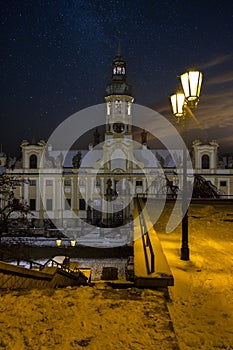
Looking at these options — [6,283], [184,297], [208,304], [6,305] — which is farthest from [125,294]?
[6,283]

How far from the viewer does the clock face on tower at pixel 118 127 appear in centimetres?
4971

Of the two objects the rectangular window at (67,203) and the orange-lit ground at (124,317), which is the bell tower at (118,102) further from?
the orange-lit ground at (124,317)

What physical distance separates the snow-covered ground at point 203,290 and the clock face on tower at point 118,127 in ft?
131

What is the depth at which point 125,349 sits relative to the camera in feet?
12.9

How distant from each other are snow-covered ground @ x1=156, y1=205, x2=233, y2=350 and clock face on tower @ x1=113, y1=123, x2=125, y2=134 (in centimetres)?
3986

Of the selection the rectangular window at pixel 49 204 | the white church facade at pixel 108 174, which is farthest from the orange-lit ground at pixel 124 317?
the rectangular window at pixel 49 204

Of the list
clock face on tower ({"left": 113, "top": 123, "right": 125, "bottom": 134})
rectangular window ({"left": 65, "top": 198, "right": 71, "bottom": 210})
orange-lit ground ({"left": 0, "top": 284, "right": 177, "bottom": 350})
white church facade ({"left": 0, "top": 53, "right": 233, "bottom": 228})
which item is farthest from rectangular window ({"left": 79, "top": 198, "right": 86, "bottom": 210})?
orange-lit ground ({"left": 0, "top": 284, "right": 177, "bottom": 350})

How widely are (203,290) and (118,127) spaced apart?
4480cm

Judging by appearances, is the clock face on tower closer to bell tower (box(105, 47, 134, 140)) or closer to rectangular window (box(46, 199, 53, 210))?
bell tower (box(105, 47, 134, 140))

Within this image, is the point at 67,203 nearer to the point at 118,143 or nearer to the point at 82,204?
the point at 82,204

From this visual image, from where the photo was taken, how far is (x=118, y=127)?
163 ft

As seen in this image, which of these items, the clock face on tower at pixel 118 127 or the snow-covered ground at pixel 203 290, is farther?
the clock face on tower at pixel 118 127

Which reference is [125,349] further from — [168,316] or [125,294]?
[125,294]

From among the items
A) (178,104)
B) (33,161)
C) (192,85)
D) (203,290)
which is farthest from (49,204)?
(203,290)
